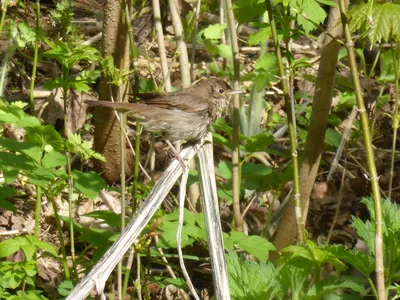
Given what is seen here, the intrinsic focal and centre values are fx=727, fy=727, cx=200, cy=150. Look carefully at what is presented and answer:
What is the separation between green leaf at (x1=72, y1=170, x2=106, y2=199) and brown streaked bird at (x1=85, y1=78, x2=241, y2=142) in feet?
1.48

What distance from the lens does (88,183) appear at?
396 centimetres

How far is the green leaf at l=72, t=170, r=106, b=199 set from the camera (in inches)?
153

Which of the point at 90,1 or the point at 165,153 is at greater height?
the point at 90,1

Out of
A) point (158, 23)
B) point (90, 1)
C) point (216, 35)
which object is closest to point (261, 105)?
point (216, 35)

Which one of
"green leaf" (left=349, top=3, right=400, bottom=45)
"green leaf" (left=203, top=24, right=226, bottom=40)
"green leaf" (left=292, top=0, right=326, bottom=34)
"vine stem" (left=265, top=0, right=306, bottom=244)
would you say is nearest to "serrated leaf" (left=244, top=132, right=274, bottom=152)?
"vine stem" (left=265, top=0, right=306, bottom=244)

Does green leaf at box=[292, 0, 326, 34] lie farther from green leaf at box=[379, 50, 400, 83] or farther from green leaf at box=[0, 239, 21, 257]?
green leaf at box=[379, 50, 400, 83]

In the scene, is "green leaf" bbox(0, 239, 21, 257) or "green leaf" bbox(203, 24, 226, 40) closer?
"green leaf" bbox(0, 239, 21, 257)

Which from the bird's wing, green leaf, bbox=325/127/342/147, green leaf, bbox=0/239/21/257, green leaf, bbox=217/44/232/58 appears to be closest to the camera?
green leaf, bbox=0/239/21/257

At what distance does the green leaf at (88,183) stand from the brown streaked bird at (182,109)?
45cm

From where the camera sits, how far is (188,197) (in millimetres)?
5121

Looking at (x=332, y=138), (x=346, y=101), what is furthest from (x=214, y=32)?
(x=346, y=101)

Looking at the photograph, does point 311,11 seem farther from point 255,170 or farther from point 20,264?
point 20,264

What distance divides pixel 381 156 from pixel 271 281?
12.4 feet

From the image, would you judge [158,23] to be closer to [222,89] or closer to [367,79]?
[222,89]
